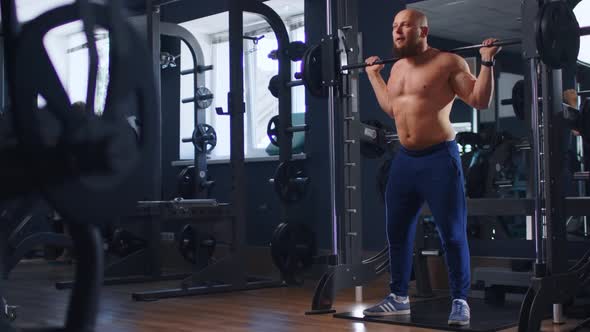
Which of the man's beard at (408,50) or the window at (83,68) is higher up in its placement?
the man's beard at (408,50)

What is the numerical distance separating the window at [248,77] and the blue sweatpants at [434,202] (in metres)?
3.18

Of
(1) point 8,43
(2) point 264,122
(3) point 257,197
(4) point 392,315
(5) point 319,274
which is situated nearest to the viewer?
(1) point 8,43

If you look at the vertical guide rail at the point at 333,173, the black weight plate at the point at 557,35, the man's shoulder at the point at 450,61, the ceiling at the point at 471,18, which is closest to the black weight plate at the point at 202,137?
the ceiling at the point at 471,18

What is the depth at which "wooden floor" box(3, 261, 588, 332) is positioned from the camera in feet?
10.8

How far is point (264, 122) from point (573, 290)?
4.10 m

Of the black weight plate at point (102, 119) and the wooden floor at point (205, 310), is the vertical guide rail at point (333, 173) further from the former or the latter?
the black weight plate at point (102, 119)

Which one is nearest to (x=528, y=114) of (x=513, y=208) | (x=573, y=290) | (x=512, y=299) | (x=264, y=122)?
(x=513, y=208)

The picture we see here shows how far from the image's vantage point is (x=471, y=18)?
21.5 feet

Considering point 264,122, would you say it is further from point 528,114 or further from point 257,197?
point 528,114

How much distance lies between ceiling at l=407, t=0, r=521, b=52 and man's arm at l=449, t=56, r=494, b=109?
287 centimetres

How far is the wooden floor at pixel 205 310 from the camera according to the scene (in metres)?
3.28

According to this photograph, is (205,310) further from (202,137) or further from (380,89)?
(202,137)

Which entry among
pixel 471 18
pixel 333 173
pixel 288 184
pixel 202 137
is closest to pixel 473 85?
pixel 333 173

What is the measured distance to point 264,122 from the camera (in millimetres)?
6793
